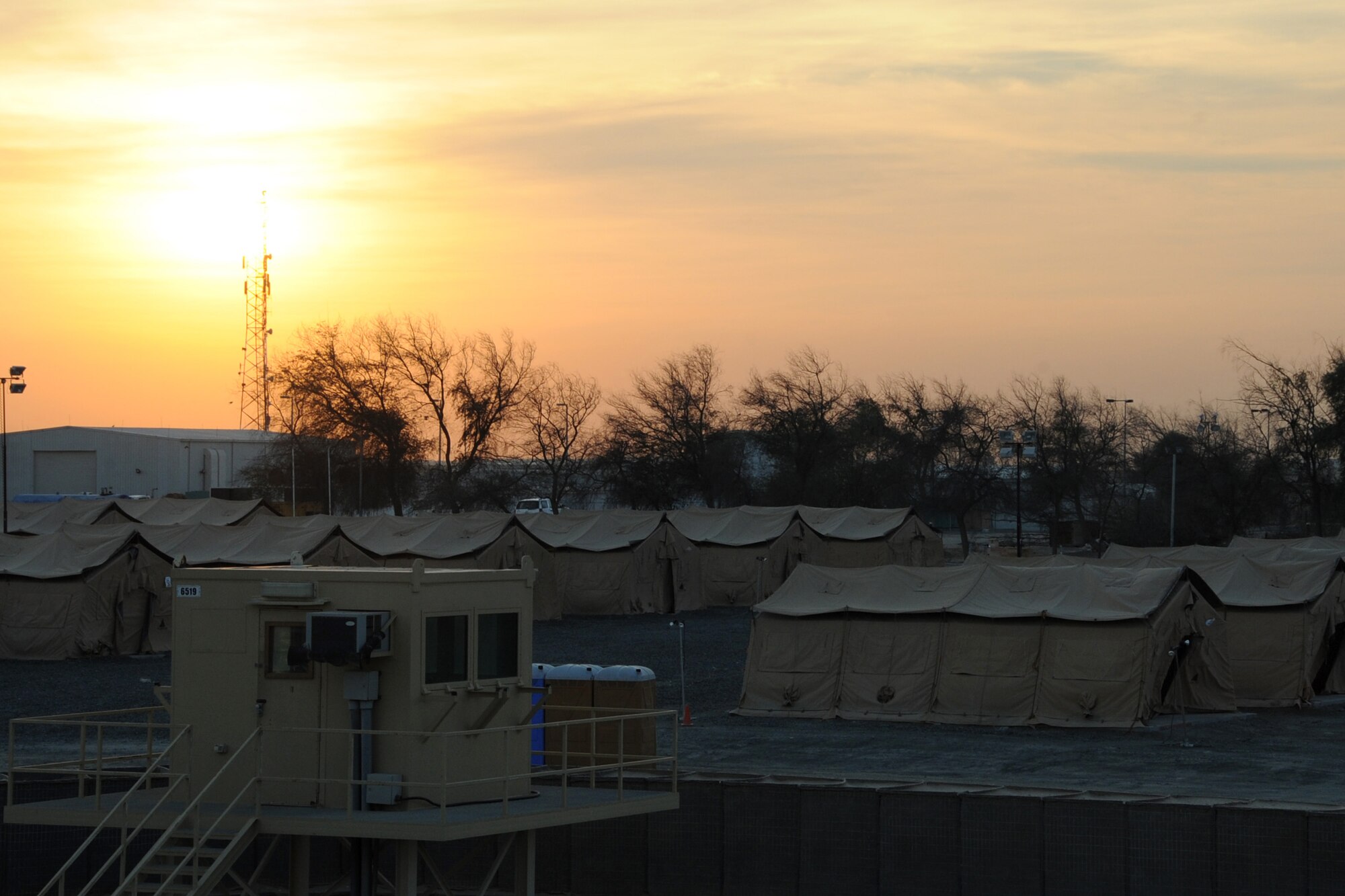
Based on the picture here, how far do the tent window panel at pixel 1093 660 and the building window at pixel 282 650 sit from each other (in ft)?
50.2

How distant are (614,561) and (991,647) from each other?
20.9 m

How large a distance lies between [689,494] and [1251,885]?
71.0 meters

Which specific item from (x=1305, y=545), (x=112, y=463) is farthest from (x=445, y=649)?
(x=112, y=463)

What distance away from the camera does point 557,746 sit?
1753 cm

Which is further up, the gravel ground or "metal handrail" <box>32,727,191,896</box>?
"metal handrail" <box>32,727,191,896</box>

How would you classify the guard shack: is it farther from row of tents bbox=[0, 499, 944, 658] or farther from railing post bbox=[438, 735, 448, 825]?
row of tents bbox=[0, 499, 944, 658]

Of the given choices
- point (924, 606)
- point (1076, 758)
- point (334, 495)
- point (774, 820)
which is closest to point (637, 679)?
point (774, 820)

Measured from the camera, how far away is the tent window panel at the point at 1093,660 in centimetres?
2423

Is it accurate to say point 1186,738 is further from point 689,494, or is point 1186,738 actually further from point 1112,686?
point 689,494

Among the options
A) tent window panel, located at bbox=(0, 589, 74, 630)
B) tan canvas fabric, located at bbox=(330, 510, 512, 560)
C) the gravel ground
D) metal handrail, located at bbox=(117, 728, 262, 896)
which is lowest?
the gravel ground

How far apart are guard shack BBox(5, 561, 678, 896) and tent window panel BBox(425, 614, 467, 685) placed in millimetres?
15

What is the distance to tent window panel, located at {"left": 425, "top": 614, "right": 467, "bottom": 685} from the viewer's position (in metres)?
12.4

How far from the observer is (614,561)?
4475 cm

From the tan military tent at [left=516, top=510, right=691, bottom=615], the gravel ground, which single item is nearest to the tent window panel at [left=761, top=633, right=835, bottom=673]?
the gravel ground
